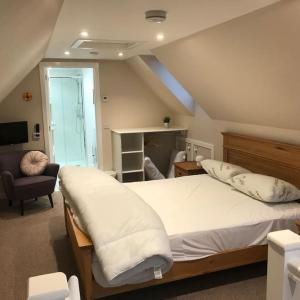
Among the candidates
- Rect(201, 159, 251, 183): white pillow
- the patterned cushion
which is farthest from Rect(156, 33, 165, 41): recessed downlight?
the patterned cushion

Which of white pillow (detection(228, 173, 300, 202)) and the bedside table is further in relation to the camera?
the bedside table

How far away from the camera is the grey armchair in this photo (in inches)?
164

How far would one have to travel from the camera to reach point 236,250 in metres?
2.61

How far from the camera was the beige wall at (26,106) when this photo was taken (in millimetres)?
5008

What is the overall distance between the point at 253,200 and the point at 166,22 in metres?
1.81

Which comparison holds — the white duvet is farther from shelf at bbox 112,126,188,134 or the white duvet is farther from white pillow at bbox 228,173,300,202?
shelf at bbox 112,126,188,134

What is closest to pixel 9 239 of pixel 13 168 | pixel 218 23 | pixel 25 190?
pixel 25 190

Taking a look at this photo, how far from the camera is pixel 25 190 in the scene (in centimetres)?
419

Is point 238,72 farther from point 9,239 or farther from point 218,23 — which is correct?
point 9,239

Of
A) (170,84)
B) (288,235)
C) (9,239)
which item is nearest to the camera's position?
(288,235)

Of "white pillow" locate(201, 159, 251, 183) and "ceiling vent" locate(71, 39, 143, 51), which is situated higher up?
"ceiling vent" locate(71, 39, 143, 51)

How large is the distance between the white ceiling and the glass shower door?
11.4 feet

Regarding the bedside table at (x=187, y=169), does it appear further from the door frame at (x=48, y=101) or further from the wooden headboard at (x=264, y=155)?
the door frame at (x=48, y=101)

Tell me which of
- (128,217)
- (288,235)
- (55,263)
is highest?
(288,235)
